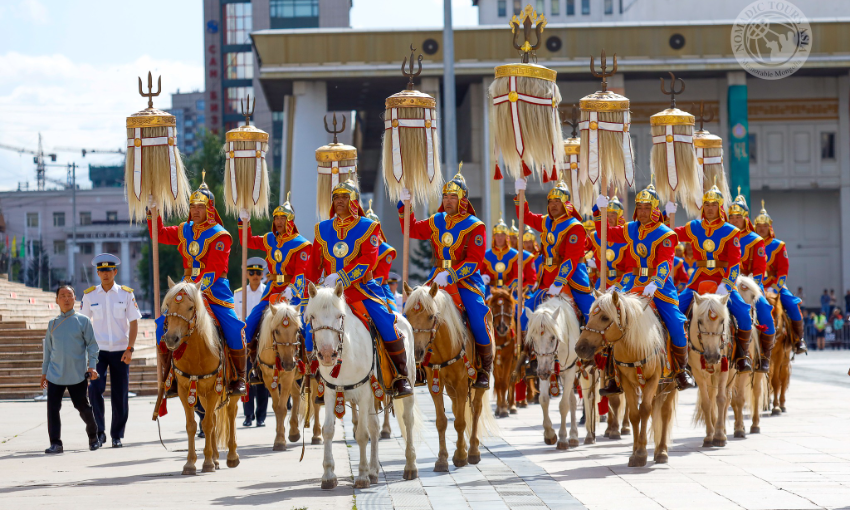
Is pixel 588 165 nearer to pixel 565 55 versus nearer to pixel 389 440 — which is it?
pixel 389 440

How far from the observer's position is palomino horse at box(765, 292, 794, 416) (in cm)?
1476

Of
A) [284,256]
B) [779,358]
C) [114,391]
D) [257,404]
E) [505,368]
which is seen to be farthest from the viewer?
[505,368]

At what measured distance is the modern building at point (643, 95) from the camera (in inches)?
1427

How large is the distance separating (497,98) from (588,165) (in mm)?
1361

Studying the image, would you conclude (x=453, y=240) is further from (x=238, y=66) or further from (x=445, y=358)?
(x=238, y=66)

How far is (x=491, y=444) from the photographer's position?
11961 millimetres

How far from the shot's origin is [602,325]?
9.75m

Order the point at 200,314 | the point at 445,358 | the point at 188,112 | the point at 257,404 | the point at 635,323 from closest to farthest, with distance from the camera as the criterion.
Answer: the point at 200,314, the point at 635,323, the point at 445,358, the point at 257,404, the point at 188,112

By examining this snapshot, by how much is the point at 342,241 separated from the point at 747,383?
20.1 feet

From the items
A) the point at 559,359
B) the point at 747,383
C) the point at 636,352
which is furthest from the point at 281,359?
the point at 747,383

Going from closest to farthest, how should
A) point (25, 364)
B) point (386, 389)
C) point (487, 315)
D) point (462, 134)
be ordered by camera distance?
point (386, 389)
point (487, 315)
point (25, 364)
point (462, 134)

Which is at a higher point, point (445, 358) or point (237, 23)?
point (237, 23)

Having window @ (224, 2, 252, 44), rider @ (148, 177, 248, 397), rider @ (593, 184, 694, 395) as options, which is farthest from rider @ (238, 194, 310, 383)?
window @ (224, 2, 252, 44)

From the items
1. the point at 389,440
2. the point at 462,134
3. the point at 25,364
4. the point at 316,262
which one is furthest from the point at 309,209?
the point at 316,262
